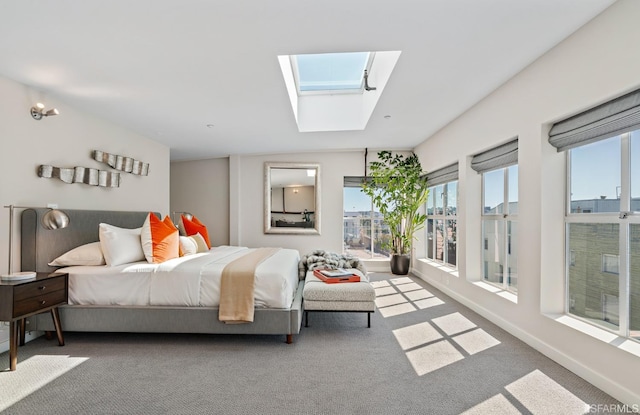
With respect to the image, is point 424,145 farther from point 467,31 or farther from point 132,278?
point 132,278

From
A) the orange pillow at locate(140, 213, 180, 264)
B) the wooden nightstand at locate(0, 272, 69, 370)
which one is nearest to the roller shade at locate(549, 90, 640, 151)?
the orange pillow at locate(140, 213, 180, 264)

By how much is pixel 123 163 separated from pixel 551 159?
192 inches

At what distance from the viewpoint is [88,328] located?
9.63 feet

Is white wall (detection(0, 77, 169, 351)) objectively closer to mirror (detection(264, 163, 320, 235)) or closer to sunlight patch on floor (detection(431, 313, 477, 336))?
mirror (detection(264, 163, 320, 235))

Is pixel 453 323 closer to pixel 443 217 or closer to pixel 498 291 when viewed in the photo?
pixel 498 291

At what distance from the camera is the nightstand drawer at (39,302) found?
240 centimetres

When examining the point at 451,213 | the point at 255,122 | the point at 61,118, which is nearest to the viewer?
the point at 61,118

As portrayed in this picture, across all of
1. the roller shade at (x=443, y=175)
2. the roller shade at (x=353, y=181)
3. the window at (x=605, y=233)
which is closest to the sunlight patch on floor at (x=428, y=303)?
the window at (x=605, y=233)

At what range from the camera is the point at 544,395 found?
2.10 m

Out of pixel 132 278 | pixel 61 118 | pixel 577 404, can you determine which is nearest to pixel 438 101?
pixel 577 404

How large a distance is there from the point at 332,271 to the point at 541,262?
6.63ft

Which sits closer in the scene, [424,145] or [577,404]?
[577,404]

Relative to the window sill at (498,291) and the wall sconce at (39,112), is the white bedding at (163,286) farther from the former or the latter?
the window sill at (498,291)

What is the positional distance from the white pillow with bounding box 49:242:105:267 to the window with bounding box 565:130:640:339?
4338mm
